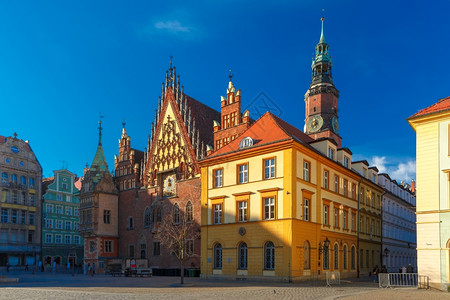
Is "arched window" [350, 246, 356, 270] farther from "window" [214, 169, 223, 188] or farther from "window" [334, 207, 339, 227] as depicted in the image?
"window" [214, 169, 223, 188]

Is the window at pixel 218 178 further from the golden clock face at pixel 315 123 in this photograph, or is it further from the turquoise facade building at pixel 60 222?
the turquoise facade building at pixel 60 222

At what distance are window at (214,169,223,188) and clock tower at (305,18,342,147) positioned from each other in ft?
143

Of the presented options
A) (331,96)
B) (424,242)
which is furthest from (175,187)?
(331,96)

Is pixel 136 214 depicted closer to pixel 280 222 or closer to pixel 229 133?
pixel 229 133

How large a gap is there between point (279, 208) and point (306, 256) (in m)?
4.60

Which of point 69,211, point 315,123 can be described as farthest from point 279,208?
point 69,211

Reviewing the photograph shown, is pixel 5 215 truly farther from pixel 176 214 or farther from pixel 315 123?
pixel 315 123

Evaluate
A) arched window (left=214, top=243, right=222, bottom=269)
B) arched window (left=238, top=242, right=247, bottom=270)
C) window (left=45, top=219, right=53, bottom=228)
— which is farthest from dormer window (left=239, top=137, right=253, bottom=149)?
window (left=45, top=219, right=53, bottom=228)

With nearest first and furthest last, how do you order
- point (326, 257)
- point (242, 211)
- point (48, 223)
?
point (242, 211) → point (326, 257) → point (48, 223)

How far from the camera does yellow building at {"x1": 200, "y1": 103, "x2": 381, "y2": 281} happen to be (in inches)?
1485

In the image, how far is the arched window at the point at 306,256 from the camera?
1515 inches

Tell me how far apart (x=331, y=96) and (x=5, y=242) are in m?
58.3

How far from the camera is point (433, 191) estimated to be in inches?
1187

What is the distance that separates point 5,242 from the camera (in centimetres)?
7425
